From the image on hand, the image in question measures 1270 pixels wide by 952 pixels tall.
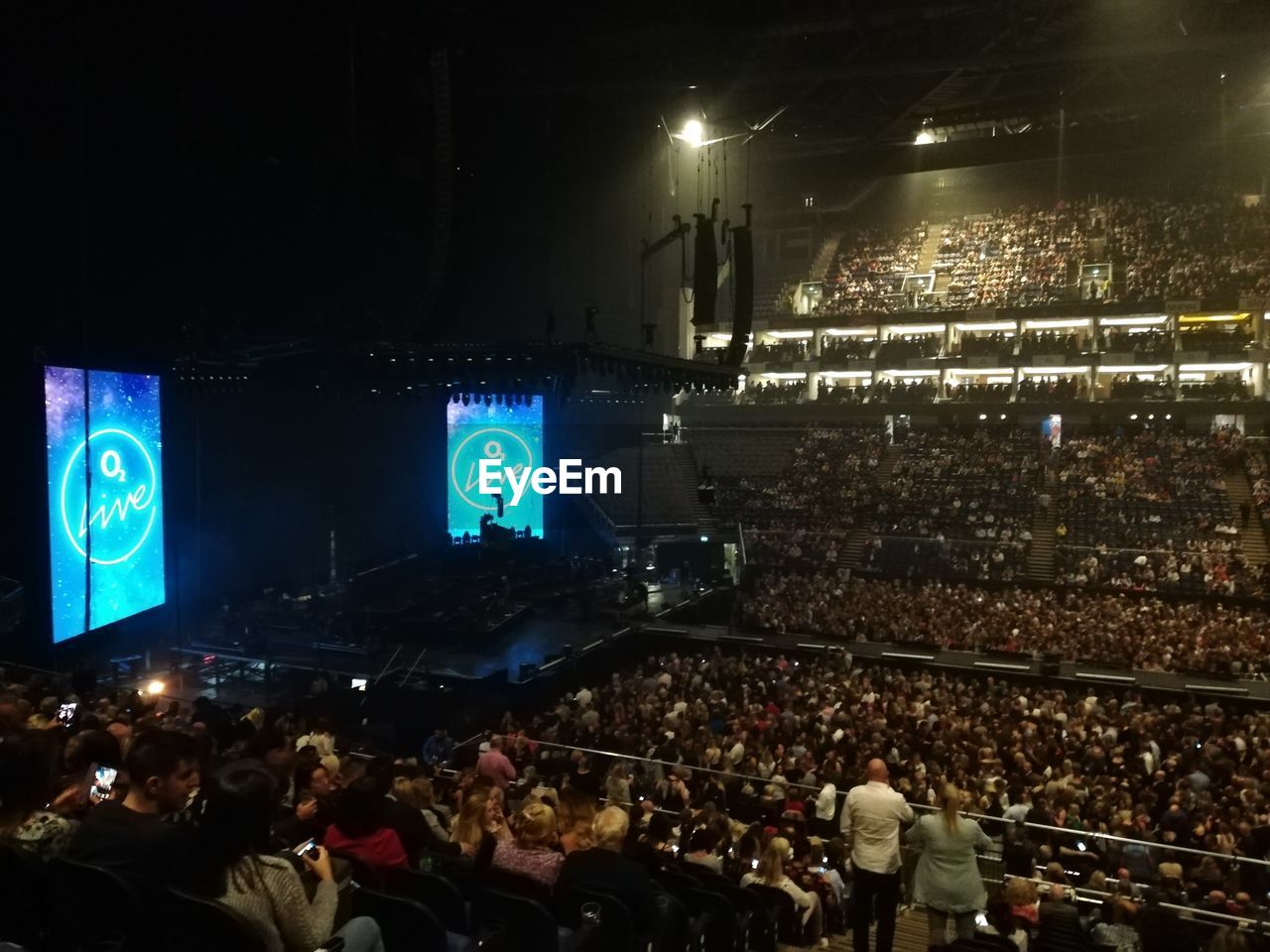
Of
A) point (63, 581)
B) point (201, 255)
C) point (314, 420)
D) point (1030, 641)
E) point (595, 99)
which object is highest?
point (595, 99)

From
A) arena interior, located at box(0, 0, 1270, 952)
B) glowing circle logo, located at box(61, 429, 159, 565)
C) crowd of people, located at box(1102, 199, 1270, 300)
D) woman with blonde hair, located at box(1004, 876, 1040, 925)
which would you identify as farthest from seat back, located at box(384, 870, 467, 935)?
crowd of people, located at box(1102, 199, 1270, 300)

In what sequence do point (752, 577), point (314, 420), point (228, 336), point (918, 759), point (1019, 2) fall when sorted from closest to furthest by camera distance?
1. point (918, 759)
2. point (228, 336)
3. point (1019, 2)
4. point (314, 420)
5. point (752, 577)

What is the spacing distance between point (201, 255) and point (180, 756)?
379 inches

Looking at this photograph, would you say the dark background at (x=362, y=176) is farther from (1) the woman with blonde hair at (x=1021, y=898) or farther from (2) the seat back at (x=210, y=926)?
(1) the woman with blonde hair at (x=1021, y=898)

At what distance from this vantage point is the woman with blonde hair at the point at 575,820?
344 cm

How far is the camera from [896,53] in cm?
1559

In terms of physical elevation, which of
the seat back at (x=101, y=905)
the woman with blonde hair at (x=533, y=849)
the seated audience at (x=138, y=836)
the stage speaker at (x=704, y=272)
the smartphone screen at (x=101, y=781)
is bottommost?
the woman with blonde hair at (x=533, y=849)

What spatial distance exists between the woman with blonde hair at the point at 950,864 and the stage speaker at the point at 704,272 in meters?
7.85

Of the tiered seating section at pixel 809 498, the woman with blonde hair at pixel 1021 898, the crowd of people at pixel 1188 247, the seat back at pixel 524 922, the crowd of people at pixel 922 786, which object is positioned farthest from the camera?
the crowd of people at pixel 1188 247

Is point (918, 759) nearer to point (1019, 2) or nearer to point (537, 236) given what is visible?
point (537, 236)

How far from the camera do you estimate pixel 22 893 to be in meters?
2.46

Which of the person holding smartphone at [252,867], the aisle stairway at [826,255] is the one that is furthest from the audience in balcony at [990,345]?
the person holding smartphone at [252,867]

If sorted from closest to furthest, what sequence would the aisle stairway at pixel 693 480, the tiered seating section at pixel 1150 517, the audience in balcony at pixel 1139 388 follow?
the tiered seating section at pixel 1150 517 < the aisle stairway at pixel 693 480 < the audience in balcony at pixel 1139 388

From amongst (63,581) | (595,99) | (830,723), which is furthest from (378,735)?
(595,99)
